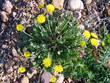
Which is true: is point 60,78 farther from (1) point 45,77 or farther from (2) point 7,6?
(2) point 7,6

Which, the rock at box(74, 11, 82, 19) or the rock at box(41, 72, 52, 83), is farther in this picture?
the rock at box(74, 11, 82, 19)

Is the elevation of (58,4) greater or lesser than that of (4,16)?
greater

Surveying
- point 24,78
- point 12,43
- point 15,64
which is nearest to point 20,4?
point 12,43

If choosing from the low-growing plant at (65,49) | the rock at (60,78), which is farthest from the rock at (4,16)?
the rock at (60,78)

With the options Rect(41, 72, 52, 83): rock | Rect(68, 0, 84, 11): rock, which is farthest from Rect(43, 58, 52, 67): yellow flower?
Rect(68, 0, 84, 11): rock

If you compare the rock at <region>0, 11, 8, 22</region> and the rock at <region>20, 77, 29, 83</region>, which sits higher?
the rock at <region>0, 11, 8, 22</region>

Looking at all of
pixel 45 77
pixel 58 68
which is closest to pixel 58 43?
pixel 58 68

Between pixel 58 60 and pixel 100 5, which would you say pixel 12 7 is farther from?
pixel 100 5

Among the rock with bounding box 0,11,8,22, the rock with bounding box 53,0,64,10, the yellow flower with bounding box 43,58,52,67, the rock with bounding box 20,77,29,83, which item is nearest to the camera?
the yellow flower with bounding box 43,58,52,67

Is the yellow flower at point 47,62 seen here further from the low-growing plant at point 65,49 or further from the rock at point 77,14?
the rock at point 77,14

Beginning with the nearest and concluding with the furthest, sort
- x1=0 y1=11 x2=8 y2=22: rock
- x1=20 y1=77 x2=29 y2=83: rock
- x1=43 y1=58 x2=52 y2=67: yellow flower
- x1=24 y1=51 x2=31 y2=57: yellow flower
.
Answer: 1. x1=43 y1=58 x2=52 y2=67: yellow flower
2. x1=24 y1=51 x2=31 y2=57: yellow flower
3. x1=20 y1=77 x2=29 y2=83: rock
4. x1=0 y1=11 x2=8 y2=22: rock

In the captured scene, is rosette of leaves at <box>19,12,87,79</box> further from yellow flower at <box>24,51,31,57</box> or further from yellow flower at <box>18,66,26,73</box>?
yellow flower at <box>18,66,26,73</box>
